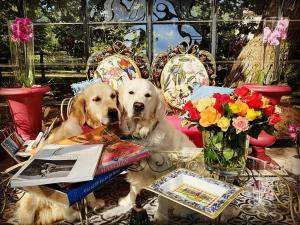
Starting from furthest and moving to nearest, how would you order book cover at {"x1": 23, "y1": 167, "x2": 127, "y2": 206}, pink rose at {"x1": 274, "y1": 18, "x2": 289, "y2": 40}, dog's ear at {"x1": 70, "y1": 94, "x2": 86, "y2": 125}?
1. pink rose at {"x1": 274, "y1": 18, "x2": 289, "y2": 40}
2. dog's ear at {"x1": 70, "y1": 94, "x2": 86, "y2": 125}
3. book cover at {"x1": 23, "y1": 167, "x2": 127, "y2": 206}

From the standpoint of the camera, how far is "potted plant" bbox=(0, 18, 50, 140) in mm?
3701

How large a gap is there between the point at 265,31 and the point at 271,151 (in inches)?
73.7

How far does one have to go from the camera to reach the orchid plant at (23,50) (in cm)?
369

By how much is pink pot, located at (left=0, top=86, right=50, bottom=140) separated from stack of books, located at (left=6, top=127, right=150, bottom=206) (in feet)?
7.18

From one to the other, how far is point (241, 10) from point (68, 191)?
6145 mm

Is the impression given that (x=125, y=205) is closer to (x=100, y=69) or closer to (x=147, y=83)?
(x=147, y=83)

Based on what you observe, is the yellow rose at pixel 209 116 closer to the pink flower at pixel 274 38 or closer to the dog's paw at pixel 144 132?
the dog's paw at pixel 144 132

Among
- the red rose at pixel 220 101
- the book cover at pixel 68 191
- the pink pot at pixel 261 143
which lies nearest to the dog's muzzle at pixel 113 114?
the book cover at pixel 68 191

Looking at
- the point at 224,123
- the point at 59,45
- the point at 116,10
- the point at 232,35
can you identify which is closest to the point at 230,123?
the point at 224,123

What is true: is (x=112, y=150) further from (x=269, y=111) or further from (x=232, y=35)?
(x=232, y=35)

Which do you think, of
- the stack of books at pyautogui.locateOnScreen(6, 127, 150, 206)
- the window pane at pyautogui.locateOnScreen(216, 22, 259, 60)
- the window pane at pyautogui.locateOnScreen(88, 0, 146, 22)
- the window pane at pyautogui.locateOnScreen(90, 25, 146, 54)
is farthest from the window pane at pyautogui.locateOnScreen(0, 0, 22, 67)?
the stack of books at pyautogui.locateOnScreen(6, 127, 150, 206)

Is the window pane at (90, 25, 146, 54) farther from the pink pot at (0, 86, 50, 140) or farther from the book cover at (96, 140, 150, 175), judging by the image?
the book cover at (96, 140, 150, 175)

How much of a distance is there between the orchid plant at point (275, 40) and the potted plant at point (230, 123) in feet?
7.29

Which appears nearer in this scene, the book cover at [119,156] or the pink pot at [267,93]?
the book cover at [119,156]
